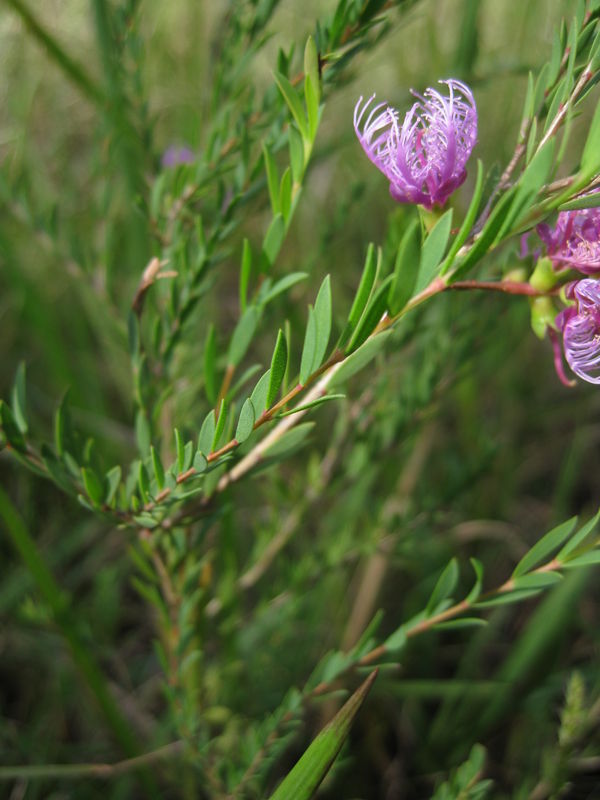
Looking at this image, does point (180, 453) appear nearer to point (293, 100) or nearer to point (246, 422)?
point (246, 422)

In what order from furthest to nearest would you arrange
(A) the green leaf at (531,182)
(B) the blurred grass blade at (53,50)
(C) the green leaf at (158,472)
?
(B) the blurred grass blade at (53,50), (C) the green leaf at (158,472), (A) the green leaf at (531,182)

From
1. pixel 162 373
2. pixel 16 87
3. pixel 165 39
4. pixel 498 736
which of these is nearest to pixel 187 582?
pixel 162 373

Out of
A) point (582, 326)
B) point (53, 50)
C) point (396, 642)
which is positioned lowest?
point (396, 642)

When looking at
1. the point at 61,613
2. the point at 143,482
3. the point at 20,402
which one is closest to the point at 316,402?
the point at 143,482

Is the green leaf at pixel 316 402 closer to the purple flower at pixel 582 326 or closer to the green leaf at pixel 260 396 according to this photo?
the green leaf at pixel 260 396

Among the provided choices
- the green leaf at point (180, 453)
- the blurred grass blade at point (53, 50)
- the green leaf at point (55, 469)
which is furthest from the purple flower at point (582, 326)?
the blurred grass blade at point (53, 50)

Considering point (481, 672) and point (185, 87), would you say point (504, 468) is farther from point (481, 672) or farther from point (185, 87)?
point (185, 87)
